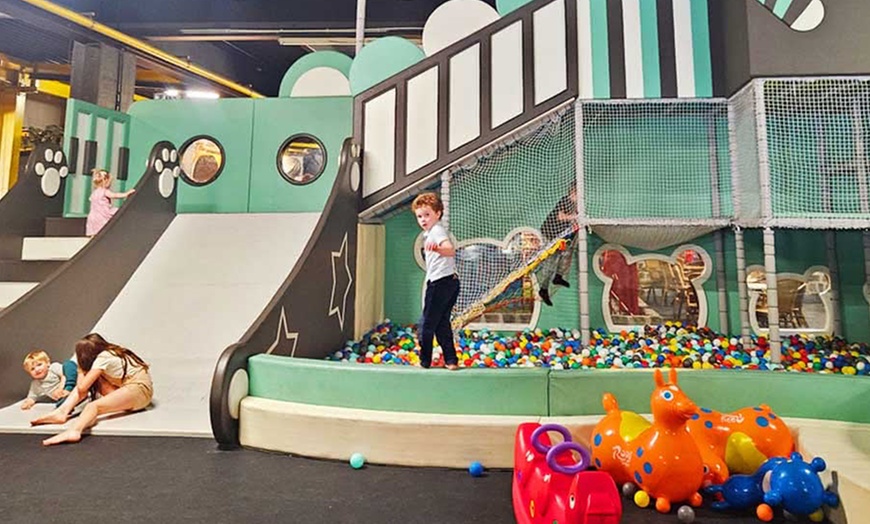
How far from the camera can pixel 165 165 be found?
569cm

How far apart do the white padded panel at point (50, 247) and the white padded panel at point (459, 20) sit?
413cm

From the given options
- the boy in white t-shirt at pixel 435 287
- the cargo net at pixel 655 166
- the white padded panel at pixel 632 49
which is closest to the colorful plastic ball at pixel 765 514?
the boy in white t-shirt at pixel 435 287

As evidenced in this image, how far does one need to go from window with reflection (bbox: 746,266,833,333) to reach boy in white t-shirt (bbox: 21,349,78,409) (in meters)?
6.26

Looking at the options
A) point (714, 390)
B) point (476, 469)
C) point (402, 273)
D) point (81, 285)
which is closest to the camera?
point (476, 469)

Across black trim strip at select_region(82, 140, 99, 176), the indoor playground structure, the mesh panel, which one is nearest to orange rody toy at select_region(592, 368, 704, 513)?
the indoor playground structure

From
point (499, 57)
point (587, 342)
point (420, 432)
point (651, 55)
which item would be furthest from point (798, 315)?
point (420, 432)

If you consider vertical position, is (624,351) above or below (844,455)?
above

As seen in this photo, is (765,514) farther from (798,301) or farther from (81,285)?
(81,285)

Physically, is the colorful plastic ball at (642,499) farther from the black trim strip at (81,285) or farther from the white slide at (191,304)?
the black trim strip at (81,285)

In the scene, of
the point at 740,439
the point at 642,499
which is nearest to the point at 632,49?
the point at 740,439

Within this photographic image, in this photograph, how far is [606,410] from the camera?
9.37 ft

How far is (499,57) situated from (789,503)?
179 inches

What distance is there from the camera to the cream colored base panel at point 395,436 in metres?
2.86

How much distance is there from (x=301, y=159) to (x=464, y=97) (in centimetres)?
201
